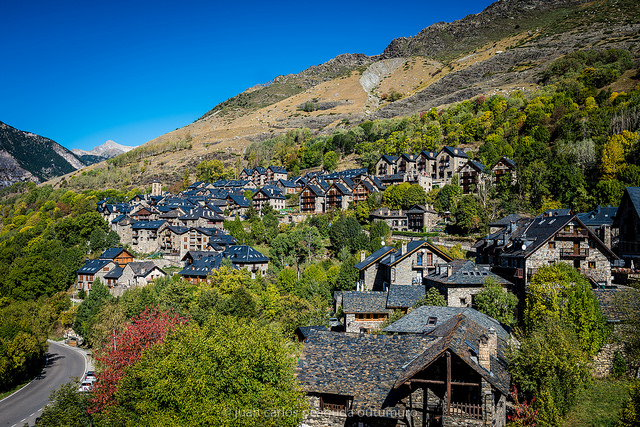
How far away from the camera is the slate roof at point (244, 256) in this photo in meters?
68.5

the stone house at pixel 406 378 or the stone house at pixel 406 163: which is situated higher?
the stone house at pixel 406 163

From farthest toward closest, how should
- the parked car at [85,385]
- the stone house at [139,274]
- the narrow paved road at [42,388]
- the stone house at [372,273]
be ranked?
the stone house at [139,274]
the stone house at [372,273]
the parked car at [85,385]
the narrow paved road at [42,388]

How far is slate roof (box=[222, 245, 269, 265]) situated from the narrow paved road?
24.4 m

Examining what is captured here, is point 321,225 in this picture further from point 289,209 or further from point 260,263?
point 289,209

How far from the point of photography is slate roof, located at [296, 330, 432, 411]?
23.2m

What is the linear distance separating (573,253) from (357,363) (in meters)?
29.9

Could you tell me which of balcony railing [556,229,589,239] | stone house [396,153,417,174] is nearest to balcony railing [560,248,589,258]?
balcony railing [556,229,589,239]

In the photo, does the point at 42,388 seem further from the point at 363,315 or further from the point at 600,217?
the point at 600,217

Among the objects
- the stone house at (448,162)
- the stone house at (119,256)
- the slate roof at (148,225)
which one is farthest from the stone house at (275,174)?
the stone house at (119,256)

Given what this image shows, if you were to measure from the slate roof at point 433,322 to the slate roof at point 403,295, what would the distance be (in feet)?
22.0

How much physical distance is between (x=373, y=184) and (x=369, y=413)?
258 ft

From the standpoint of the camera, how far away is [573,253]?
4341 centimetres

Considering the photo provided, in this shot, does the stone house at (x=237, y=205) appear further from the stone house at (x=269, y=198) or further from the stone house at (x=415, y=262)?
the stone house at (x=415, y=262)

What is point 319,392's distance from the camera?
23422 mm
